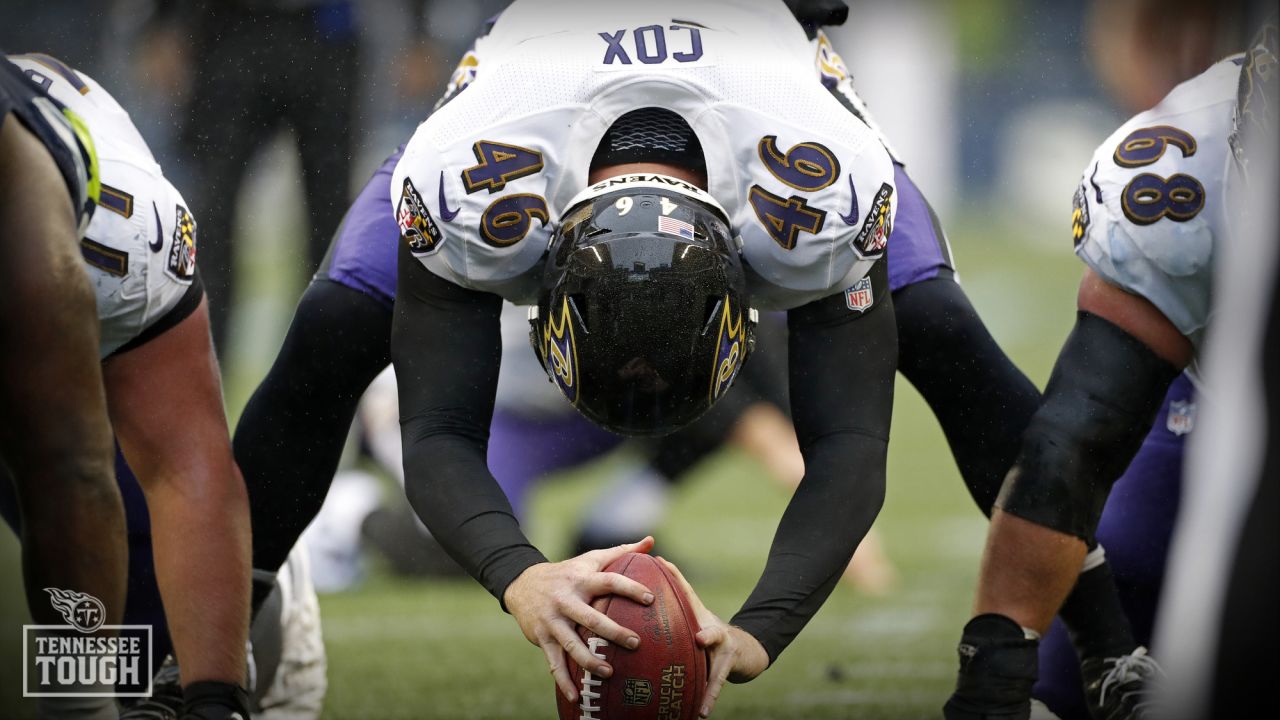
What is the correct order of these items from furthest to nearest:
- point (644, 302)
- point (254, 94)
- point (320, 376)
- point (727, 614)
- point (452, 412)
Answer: point (727, 614) < point (254, 94) < point (320, 376) < point (452, 412) < point (644, 302)

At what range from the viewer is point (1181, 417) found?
3068mm

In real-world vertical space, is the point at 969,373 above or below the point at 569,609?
above

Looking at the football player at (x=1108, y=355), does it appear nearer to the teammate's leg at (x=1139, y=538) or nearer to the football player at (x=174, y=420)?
the teammate's leg at (x=1139, y=538)

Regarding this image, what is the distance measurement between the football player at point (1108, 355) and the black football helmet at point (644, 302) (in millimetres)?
567

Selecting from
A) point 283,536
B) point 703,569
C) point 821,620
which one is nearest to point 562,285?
point 283,536

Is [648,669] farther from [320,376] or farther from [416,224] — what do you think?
[320,376]

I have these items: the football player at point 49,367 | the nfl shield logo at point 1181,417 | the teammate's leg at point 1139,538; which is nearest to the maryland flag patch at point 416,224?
the football player at point 49,367

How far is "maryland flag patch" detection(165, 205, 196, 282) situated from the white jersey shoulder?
1405 millimetres

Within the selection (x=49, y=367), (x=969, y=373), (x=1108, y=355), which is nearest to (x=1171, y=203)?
(x=1108, y=355)

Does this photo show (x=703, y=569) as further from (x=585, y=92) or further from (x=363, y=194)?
(x=585, y=92)

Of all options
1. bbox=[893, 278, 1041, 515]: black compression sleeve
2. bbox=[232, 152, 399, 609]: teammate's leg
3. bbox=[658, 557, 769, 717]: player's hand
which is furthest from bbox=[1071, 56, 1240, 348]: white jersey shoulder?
bbox=[232, 152, 399, 609]: teammate's leg

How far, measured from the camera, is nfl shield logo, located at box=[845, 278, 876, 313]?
2.42 m

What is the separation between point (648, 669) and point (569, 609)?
13 cm

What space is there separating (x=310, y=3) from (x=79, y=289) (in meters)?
1.64
